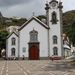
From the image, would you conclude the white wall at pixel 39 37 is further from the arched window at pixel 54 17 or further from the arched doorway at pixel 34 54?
the arched window at pixel 54 17

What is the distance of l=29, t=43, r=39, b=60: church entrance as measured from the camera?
249 feet

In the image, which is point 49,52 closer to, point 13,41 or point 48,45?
point 48,45

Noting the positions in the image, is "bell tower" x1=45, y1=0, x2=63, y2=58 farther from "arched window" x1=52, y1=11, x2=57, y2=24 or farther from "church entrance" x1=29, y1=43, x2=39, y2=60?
"church entrance" x1=29, y1=43, x2=39, y2=60

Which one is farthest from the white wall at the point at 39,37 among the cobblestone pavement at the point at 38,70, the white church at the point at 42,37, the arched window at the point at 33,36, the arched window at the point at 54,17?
the cobblestone pavement at the point at 38,70

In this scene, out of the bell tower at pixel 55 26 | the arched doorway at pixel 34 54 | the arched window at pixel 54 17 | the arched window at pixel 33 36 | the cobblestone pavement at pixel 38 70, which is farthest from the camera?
the arched window at pixel 33 36

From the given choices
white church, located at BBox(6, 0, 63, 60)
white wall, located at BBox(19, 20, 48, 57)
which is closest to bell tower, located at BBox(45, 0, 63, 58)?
white church, located at BBox(6, 0, 63, 60)

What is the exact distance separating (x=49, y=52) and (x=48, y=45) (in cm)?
162

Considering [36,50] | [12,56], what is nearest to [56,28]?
[36,50]

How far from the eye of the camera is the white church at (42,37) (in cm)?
7481

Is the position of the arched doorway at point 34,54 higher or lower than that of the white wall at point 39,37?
lower

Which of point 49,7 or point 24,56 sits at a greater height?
point 49,7

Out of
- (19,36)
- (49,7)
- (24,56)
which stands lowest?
(24,56)

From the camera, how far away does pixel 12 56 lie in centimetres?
7731

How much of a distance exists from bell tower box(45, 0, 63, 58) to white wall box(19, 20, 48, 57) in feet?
3.83
